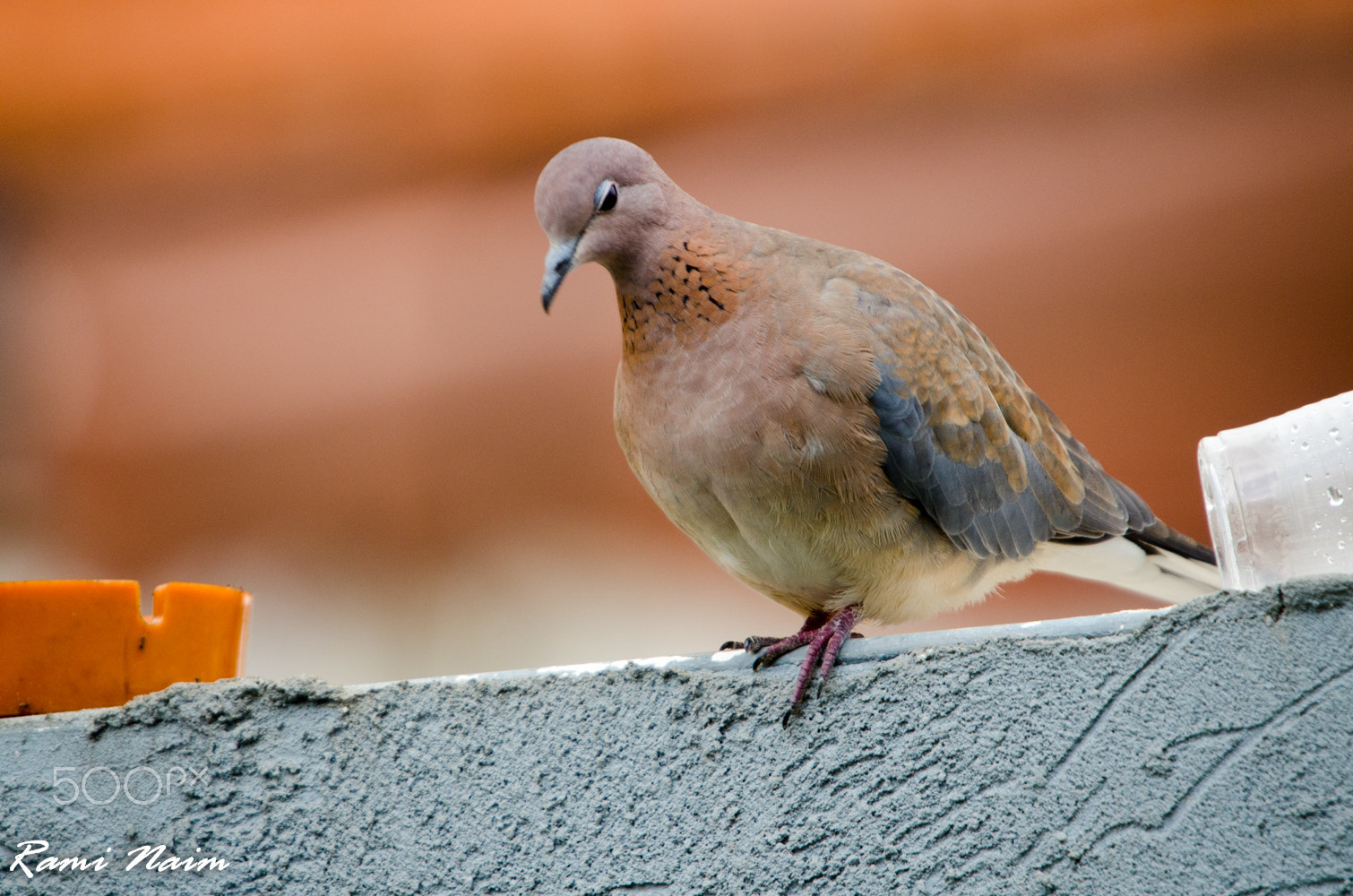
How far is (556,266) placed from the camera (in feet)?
4.09

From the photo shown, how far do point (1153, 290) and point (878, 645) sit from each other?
1.76 meters

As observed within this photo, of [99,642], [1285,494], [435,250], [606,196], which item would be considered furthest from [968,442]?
[435,250]

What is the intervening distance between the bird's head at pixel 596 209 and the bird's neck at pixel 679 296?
0.03 meters

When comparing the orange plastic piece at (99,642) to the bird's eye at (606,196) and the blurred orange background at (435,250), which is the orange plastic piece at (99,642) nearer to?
the bird's eye at (606,196)

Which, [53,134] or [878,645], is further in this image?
[53,134]

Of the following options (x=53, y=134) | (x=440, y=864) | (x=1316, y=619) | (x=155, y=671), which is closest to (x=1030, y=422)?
(x=1316, y=619)

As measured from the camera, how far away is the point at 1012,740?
888 mm

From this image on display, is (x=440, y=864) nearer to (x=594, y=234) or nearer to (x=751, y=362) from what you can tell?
(x=751, y=362)

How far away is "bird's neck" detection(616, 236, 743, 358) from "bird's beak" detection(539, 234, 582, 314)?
0.08 meters

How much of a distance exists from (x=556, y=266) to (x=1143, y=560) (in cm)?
100

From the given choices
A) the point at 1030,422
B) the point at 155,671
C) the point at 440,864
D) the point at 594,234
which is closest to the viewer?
the point at 440,864
